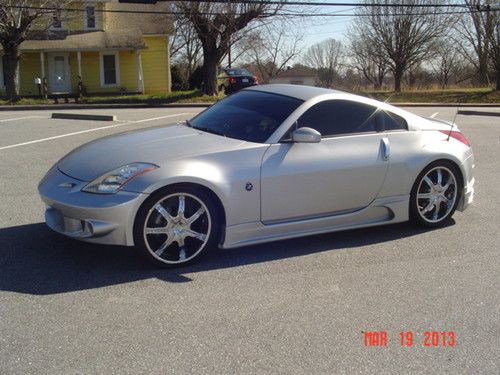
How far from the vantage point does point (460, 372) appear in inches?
121

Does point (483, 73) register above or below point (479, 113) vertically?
above

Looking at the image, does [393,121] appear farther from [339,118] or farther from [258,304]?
[258,304]

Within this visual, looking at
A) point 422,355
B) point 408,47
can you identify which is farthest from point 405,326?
point 408,47

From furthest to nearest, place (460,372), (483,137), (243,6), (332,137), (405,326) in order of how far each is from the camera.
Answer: (243,6) → (483,137) → (332,137) → (405,326) → (460,372)

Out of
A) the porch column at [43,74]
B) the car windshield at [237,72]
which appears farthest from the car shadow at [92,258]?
the porch column at [43,74]

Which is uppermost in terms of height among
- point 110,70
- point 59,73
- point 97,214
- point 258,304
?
point 110,70

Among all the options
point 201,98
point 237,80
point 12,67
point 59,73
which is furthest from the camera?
point 59,73

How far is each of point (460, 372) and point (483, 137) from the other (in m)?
10.8

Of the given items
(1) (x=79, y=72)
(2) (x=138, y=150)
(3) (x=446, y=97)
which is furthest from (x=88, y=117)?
(3) (x=446, y=97)

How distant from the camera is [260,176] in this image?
4.56m

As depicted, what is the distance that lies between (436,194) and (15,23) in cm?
2496

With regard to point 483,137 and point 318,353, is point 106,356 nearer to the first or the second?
point 318,353

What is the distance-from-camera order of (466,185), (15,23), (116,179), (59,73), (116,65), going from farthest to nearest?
(116,65), (59,73), (15,23), (466,185), (116,179)

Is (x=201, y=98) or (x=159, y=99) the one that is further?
(x=201, y=98)
